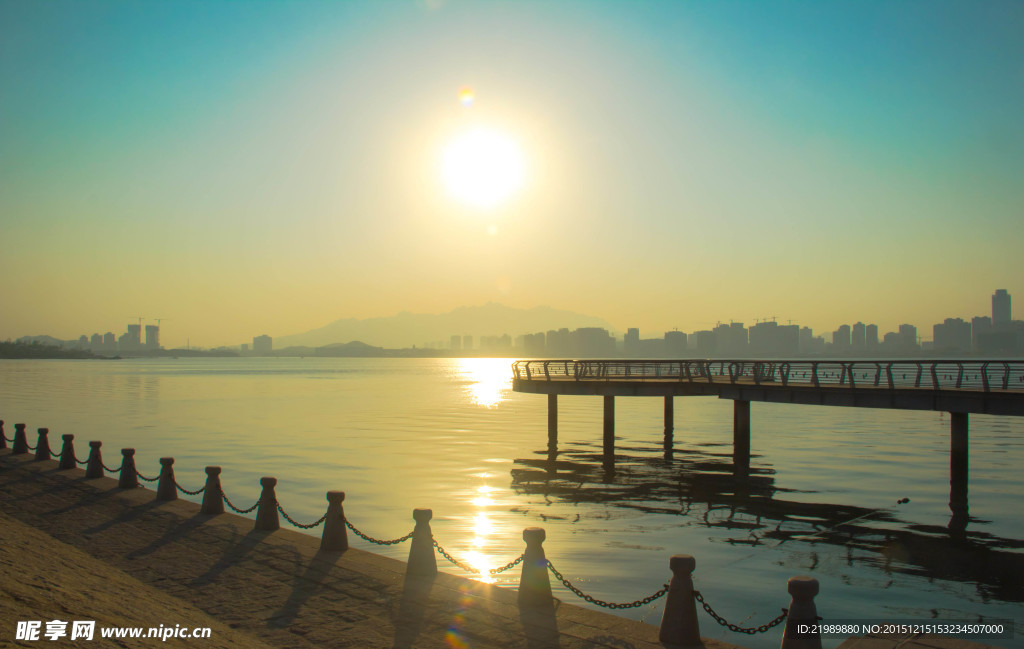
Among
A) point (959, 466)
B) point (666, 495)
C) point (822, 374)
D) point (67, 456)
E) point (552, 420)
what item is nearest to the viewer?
point (67, 456)

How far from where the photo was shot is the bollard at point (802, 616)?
8781mm

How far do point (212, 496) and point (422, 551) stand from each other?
8.07 meters

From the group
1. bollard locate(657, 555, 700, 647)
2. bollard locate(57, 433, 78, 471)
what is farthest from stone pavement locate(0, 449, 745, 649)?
bollard locate(57, 433, 78, 471)

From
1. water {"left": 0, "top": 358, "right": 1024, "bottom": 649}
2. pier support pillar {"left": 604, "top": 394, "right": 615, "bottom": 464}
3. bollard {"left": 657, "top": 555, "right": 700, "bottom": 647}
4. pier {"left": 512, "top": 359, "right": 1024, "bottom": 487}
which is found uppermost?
pier {"left": 512, "top": 359, "right": 1024, "bottom": 487}

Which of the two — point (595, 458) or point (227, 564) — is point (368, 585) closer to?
point (227, 564)

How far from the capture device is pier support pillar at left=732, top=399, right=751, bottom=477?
1556 inches

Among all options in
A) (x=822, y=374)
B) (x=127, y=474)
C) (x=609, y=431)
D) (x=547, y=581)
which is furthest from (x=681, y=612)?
(x=609, y=431)

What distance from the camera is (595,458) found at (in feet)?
150

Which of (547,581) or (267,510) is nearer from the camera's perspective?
(547,581)

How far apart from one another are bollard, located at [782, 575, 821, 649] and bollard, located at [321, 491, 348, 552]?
9.00 m

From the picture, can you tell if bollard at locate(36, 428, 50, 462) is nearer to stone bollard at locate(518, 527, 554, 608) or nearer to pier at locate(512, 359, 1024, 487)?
stone bollard at locate(518, 527, 554, 608)

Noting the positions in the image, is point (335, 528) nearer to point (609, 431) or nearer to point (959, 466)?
point (959, 466)

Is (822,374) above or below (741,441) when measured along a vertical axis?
above

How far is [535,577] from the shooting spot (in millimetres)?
11625
